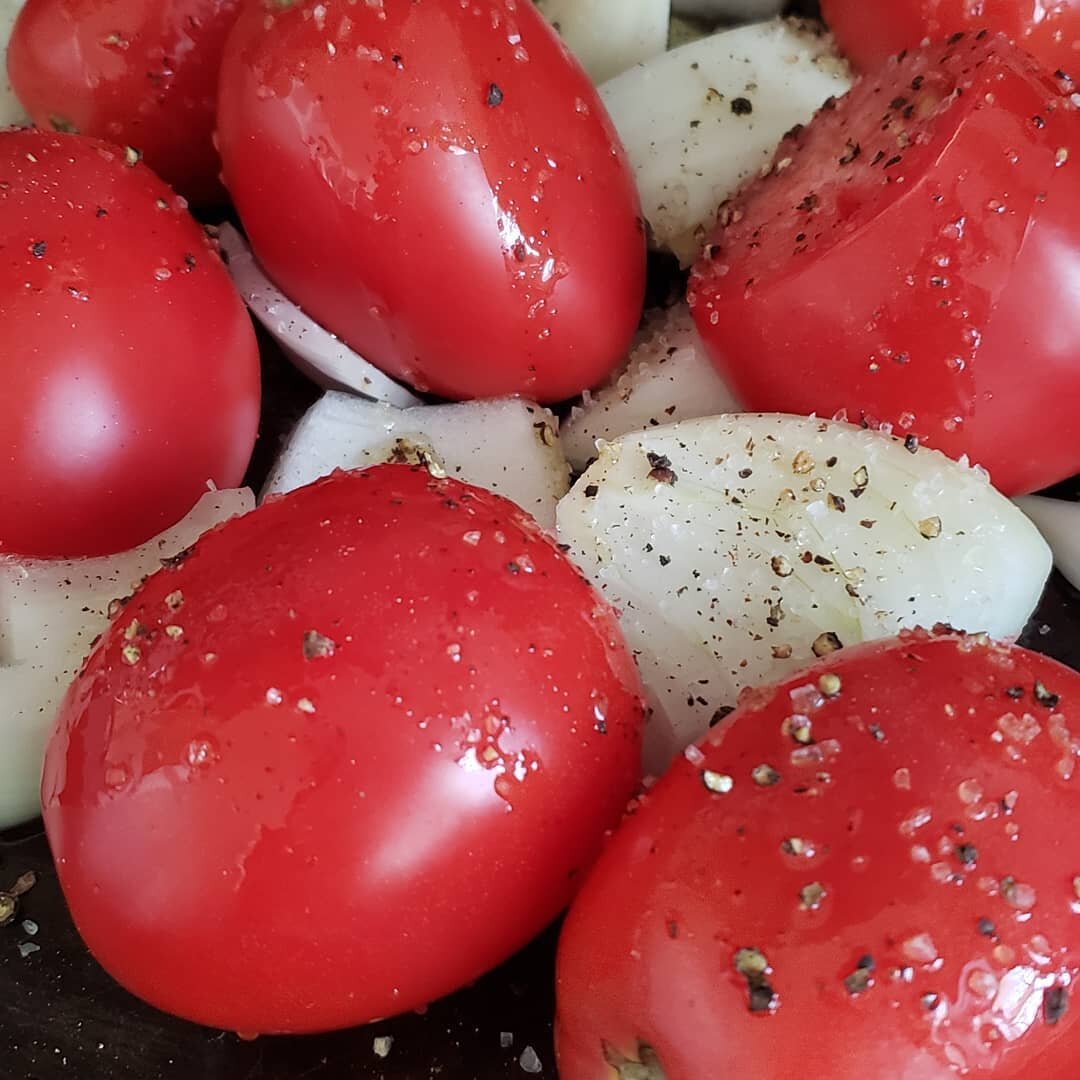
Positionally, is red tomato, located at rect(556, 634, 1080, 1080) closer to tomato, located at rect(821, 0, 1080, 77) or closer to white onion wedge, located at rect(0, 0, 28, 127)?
tomato, located at rect(821, 0, 1080, 77)

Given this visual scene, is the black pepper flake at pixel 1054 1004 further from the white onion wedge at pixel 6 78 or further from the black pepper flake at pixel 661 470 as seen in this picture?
the white onion wedge at pixel 6 78

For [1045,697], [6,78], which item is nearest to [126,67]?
[6,78]

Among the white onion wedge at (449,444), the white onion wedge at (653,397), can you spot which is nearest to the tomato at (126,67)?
the white onion wedge at (449,444)

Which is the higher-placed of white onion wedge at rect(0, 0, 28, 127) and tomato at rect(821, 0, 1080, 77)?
tomato at rect(821, 0, 1080, 77)

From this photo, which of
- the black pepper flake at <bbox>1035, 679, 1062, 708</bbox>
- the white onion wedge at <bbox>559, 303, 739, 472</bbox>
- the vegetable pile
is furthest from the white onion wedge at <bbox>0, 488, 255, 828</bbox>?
the black pepper flake at <bbox>1035, 679, 1062, 708</bbox>

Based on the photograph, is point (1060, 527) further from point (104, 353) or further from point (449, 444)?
point (104, 353)

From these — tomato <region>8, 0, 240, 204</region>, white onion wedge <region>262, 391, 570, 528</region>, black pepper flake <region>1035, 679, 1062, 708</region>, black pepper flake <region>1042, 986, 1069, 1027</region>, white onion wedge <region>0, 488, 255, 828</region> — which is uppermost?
tomato <region>8, 0, 240, 204</region>

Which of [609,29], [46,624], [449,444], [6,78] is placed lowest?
[46,624]
